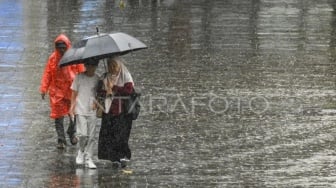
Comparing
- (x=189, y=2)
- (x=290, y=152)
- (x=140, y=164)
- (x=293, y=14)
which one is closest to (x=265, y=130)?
(x=290, y=152)

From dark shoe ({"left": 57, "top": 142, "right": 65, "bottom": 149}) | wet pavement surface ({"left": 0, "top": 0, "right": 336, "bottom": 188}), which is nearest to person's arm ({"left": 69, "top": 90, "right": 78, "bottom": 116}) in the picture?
wet pavement surface ({"left": 0, "top": 0, "right": 336, "bottom": 188})

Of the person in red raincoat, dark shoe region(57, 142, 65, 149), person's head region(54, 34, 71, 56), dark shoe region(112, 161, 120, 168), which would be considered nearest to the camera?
dark shoe region(112, 161, 120, 168)

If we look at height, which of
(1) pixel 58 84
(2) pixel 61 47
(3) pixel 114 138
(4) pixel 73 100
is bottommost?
(3) pixel 114 138

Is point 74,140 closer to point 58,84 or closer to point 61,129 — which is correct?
point 61,129

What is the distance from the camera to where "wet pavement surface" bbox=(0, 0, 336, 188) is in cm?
972

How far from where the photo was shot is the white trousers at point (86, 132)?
9.91 metres

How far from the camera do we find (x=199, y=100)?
1304 centimetres

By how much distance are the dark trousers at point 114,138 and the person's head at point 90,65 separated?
53cm

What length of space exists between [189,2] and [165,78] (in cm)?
1023

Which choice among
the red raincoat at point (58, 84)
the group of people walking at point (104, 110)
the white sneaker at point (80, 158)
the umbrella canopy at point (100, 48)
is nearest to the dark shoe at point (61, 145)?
the red raincoat at point (58, 84)

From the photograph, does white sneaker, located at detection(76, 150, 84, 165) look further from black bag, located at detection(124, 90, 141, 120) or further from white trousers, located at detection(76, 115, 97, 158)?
black bag, located at detection(124, 90, 141, 120)

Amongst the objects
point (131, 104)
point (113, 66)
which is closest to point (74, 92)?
point (113, 66)

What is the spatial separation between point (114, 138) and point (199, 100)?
11.0ft

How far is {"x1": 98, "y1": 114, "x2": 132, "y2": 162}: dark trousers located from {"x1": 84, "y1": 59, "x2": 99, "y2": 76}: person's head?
1.73 ft
